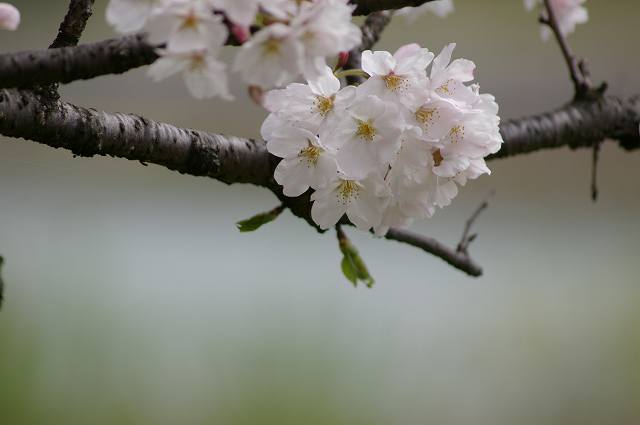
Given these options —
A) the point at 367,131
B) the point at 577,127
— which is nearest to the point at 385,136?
the point at 367,131

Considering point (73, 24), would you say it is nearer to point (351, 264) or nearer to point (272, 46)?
point (272, 46)

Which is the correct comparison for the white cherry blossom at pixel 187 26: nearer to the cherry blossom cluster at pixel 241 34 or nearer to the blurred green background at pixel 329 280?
the cherry blossom cluster at pixel 241 34

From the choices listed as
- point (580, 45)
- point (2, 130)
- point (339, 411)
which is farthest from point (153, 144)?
point (580, 45)

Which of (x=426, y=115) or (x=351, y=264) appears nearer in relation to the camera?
(x=426, y=115)

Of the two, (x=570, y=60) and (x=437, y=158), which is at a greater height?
(x=570, y=60)

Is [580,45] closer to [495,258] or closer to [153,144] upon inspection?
[495,258]

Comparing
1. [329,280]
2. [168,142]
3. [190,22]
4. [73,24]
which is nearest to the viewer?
[190,22]
